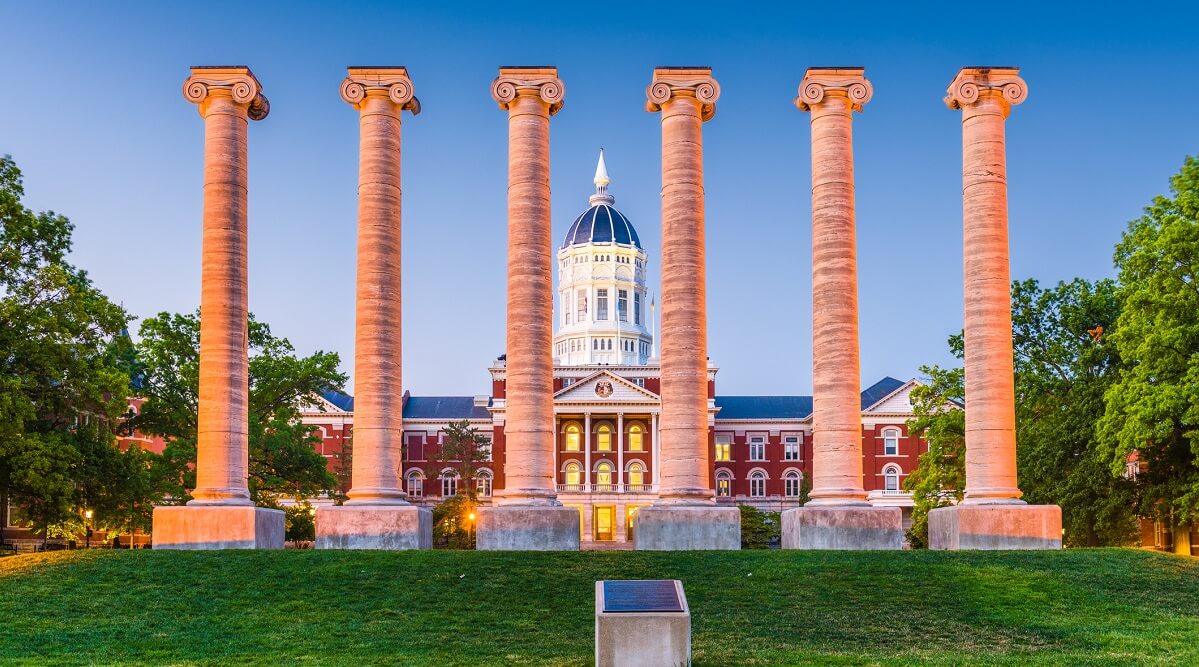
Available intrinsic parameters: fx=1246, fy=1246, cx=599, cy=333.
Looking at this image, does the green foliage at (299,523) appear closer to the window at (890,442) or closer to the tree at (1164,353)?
the tree at (1164,353)

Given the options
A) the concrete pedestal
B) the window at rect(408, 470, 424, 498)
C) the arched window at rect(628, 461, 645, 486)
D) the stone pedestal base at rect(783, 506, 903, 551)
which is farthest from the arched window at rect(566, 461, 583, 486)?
the concrete pedestal

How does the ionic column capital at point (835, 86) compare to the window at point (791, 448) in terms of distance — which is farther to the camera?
the window at point (791, 448)

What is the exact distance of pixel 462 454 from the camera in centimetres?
13738

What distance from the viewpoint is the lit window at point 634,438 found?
144 meters

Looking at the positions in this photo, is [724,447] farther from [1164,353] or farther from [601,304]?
[1164,353]

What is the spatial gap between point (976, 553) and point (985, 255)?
35.5 ft

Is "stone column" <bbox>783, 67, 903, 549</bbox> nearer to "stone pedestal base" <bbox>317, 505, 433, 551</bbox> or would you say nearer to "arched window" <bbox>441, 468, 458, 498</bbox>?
"stone pedestal base" <bbox>317, 505, 433, 551</bbox>

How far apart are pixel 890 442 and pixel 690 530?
103 metres

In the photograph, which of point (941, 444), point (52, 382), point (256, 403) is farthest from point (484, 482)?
point (52, 382)

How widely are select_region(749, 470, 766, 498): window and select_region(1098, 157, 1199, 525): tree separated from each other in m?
92.2

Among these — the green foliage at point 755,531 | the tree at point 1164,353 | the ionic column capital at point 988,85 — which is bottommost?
the green foliage at point 755,531

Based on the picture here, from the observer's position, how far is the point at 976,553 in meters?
39.6

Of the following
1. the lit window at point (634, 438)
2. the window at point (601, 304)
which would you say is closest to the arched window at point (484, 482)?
the lit window at point (634, 438)

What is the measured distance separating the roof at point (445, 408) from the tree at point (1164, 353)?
106589 mm
